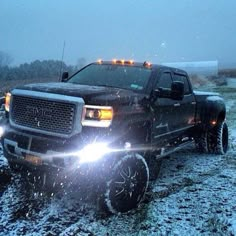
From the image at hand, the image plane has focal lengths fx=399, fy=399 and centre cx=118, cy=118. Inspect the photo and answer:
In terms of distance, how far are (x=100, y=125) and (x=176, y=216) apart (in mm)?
1570

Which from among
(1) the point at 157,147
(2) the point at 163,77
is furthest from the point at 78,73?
(1) the point at 157,147

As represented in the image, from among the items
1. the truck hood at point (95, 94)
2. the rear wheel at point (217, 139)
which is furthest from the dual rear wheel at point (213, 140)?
the truck hood at point (95, 94)

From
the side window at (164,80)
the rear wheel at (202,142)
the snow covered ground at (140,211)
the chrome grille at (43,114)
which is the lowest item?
the snow covered ground at (140,211)

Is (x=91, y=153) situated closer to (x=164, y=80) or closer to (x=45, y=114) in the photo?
(x=45, y=114)

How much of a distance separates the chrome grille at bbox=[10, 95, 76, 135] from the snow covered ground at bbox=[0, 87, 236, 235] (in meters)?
0.91

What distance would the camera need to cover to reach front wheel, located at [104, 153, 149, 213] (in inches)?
197

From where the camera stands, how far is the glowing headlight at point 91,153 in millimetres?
4844

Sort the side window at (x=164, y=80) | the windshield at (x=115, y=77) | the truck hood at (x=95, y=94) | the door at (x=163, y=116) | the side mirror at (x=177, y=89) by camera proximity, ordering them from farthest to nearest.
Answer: the side window at (x=164, y=80), the windshield at (x=115, y=77), the door at (x=163, y=116), the side mirror at (x=177, y=89), the truck hood at (x=95, y=94)

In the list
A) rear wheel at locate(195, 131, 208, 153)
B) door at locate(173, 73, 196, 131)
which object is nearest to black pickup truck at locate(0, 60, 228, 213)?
door at locate(173, 73, 196, 131)

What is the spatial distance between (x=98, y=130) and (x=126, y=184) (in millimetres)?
840

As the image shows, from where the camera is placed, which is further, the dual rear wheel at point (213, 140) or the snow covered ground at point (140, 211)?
the dual rear wheel at point (213, 140)

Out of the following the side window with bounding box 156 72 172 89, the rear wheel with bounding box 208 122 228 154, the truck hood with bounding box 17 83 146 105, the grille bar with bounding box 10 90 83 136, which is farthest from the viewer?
the rear wheel with bounding box 208 122 228 154

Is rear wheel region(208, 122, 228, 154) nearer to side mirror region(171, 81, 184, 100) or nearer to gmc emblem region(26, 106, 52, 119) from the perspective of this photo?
side mirror region(171, 81, 184, 100)

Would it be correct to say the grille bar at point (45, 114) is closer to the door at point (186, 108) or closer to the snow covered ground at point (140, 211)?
the snow covered ground at point (140, 211)
